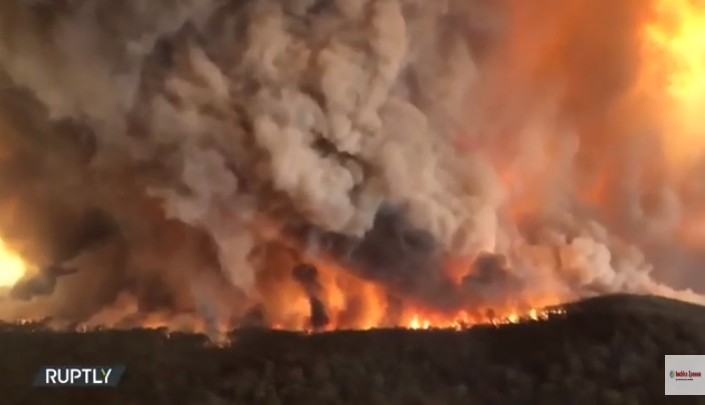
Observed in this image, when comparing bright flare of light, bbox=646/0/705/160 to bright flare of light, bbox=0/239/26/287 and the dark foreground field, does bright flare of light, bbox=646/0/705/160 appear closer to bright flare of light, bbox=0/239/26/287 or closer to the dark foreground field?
the dark foreground field

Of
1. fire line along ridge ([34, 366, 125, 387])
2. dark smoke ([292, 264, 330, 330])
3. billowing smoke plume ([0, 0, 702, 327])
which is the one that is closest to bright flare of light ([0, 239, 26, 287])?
billowing smoke plume ([0, 0, 702, 327])

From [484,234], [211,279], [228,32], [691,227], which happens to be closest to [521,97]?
[484,234]

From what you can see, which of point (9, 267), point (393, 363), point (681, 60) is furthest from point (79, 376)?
point (681, 60)

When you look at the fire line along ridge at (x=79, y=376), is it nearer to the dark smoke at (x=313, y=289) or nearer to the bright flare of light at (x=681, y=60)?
the dark smoke at (x=313, y=289)

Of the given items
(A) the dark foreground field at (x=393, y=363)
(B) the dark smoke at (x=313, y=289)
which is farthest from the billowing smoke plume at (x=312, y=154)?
(A) the dark foreground field at (x=393, y=363)

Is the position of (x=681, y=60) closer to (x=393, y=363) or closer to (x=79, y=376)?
(x=393, y=363)

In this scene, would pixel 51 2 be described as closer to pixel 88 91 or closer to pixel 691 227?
pixel 88 91
